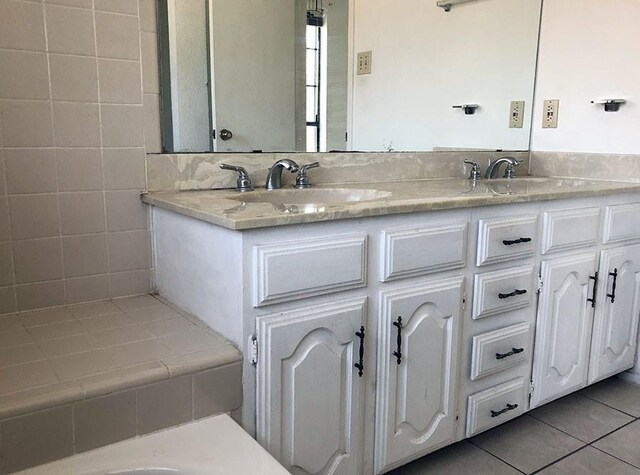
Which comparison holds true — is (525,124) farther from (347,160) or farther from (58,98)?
(58,98)

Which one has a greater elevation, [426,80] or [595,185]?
[426,80]

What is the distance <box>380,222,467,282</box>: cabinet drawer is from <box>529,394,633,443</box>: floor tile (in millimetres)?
847

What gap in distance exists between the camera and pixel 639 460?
70.8 inches

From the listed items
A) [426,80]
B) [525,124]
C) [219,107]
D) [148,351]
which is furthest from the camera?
[525,124]

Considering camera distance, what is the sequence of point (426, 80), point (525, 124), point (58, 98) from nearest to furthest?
point (58, 98) → point (426, 80) → point (525, 124)

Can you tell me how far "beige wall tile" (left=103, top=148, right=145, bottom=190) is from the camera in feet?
5.00

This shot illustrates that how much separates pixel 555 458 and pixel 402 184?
1022 millimetres

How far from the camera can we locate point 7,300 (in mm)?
1440

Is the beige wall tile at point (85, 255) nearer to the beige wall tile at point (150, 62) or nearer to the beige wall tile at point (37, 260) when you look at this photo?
the beige wall tile at point (37, 260)

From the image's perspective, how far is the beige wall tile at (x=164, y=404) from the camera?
113 centimetres

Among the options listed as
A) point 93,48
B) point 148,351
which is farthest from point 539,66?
point 148,351

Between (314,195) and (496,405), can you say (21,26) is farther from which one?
(496,405)

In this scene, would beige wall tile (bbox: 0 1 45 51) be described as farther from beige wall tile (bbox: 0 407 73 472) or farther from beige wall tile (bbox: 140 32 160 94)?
beige wall tile (bbox: 0 407 73 472)

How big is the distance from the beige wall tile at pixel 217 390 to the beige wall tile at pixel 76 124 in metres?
0.71
